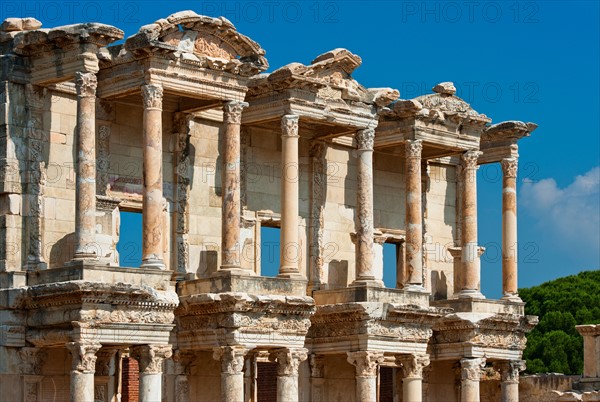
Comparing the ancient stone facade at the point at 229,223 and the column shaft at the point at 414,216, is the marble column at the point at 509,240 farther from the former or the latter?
the column shaft at the point at 414,216

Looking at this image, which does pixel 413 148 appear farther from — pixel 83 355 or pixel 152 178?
pixel 83 355

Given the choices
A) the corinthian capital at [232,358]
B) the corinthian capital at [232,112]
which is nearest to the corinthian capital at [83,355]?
the corinthian capital at [232,358]

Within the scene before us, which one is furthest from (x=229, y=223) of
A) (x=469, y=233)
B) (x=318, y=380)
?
(x=469, y=233)

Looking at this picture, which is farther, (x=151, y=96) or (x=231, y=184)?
(x=231, y=184)

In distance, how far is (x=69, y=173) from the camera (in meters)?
31.6

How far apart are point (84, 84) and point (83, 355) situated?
17.5ft

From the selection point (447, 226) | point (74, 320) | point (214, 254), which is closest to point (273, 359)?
point (214, 254)

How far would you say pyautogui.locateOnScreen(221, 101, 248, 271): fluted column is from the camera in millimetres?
Answer: 32031

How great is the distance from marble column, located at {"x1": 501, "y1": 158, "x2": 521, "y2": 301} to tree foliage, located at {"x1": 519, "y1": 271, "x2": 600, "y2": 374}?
20.2 meters

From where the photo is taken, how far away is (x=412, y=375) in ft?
116

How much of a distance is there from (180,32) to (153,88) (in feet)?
4.96

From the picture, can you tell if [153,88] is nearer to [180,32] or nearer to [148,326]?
[180,32]

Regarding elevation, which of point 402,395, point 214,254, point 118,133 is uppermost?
point 118,133

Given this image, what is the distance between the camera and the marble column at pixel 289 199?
3316 cm
